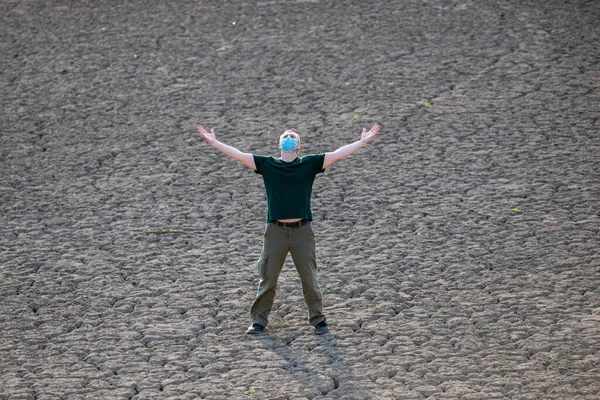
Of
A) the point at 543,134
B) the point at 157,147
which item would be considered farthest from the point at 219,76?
the point at 543,134

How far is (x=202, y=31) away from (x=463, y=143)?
23.1 ft

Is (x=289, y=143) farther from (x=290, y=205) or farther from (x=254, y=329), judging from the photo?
(x=254, y=329)

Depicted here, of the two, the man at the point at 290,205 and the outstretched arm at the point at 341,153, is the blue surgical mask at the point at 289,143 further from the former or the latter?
the outstretched arm at the point at 341,153

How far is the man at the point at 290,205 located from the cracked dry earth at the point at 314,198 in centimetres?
69

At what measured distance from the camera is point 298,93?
1658 cm

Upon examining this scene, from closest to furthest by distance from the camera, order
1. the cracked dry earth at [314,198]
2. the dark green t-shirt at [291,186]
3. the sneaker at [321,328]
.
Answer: the cracked dry earth at [314,198] → the dark green t-shirt at [291,186] → the sneaker at [321,328]

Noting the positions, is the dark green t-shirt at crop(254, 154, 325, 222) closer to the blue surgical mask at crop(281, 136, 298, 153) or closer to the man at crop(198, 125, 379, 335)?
the man at crop(198, 125, 379, 335)

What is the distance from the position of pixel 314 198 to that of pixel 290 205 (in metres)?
3.95

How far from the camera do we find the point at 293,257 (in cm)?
943

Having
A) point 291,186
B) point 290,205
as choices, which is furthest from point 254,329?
point 291,186

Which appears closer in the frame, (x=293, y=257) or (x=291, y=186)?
(x=291, y=186)

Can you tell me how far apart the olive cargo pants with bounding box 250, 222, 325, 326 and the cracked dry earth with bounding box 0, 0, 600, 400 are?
1.38 feet

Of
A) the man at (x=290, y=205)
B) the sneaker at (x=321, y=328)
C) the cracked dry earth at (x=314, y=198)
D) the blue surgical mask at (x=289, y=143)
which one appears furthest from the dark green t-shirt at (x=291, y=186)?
the cracked dry earth at (x=314, y=198)

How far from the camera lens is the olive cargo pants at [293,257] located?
9.31 metres
